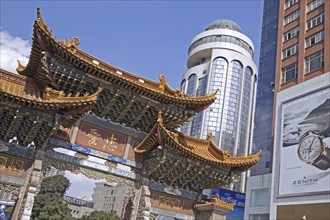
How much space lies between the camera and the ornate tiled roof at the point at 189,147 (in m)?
13.5

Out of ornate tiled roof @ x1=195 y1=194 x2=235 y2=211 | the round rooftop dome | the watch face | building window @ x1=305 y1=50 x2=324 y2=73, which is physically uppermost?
the round rooftop dome

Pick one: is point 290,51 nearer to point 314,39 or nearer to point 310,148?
point 314,39

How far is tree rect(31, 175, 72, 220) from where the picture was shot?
41.8 m

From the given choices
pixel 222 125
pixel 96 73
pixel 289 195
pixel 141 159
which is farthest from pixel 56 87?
pixel 222 125

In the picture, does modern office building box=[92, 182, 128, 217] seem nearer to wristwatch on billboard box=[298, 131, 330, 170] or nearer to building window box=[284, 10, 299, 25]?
building window box=[284, 10, 299, 25]

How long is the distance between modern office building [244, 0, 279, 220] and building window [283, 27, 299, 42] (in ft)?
29.3

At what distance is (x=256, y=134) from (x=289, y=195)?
19519 millimetres

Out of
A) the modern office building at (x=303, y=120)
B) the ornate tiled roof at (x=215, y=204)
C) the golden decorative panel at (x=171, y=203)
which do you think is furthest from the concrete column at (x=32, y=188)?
the modern office building at (x=303, y=120)

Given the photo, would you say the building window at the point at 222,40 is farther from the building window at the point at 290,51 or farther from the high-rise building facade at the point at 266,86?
the building window at the point at 290,51

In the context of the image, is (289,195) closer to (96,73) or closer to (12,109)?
(96,73)

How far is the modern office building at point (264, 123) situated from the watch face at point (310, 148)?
9.68 m

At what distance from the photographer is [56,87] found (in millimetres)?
13250

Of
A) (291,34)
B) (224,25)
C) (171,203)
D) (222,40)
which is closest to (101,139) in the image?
(171,203)

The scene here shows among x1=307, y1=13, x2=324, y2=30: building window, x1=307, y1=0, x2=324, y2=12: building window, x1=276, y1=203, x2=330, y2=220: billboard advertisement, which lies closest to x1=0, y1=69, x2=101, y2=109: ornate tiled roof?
x1=276, y1=203, x2=330, y2=220: billboard advertisement
